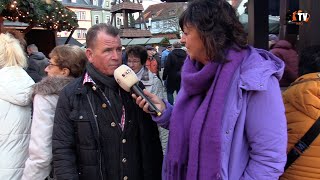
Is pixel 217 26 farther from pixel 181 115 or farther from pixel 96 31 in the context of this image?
pixel 96 31

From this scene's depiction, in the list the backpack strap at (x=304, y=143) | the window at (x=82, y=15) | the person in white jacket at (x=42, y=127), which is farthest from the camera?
the window at (x=82, y=15)

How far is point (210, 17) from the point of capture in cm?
166

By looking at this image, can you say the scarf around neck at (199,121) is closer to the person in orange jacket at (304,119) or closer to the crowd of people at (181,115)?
the crowd of people at (181,115)

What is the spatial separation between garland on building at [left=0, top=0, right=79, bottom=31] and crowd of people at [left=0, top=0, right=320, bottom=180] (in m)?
4.48

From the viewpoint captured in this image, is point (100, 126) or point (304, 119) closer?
point (304, 119)

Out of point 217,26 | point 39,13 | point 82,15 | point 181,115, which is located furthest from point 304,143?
point 82,15

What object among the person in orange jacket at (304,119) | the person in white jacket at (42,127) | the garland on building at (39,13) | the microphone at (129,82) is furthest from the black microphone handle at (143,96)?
the garland on building at (39,13)

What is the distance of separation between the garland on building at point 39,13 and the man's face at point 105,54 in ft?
15.9

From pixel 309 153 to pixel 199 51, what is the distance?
0.90 m

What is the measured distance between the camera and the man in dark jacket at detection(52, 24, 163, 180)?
6.97ft

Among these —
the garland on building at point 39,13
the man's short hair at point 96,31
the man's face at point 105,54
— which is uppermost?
the garland on building at point 39,13

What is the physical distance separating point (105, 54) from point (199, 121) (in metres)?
0.86

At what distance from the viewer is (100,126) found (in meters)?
2.15

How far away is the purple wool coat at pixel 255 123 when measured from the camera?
5.23 ft
